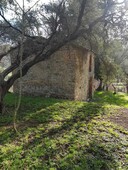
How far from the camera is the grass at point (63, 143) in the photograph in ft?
19.0

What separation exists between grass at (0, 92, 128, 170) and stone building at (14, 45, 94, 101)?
5402 millimetres

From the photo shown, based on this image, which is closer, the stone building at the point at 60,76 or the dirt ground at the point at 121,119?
the dirt ground at the point at 121,119

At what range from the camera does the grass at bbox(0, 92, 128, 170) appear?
579 cm

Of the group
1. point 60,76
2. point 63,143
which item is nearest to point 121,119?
point 63,143

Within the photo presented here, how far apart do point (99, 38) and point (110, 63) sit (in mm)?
7125

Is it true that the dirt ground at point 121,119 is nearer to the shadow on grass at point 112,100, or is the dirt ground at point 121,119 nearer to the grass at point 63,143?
the grass at point 63,143

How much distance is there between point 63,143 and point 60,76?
8914 mm

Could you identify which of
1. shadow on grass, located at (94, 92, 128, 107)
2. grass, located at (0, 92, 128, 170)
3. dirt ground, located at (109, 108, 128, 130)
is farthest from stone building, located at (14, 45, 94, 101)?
grass, located at (0, 92, 128, 170)

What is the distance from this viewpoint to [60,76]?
50.5 feet

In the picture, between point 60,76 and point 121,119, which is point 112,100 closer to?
point 60,76

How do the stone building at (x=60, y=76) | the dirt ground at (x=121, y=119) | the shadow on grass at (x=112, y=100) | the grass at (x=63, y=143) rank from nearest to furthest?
1. the grass at (x=63, y=143)
2. the dirt ground at (x=121, y=119)
3. the stone building at (x=60, y=76)
4. the shadow on grass at (x=112, y=100)

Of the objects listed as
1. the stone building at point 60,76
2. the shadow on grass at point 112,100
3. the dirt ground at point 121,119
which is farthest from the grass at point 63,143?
the shadow on grass at point 112,100

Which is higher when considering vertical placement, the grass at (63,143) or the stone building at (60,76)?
the stone building at (60,76)

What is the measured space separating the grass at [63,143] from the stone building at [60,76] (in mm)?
5402
